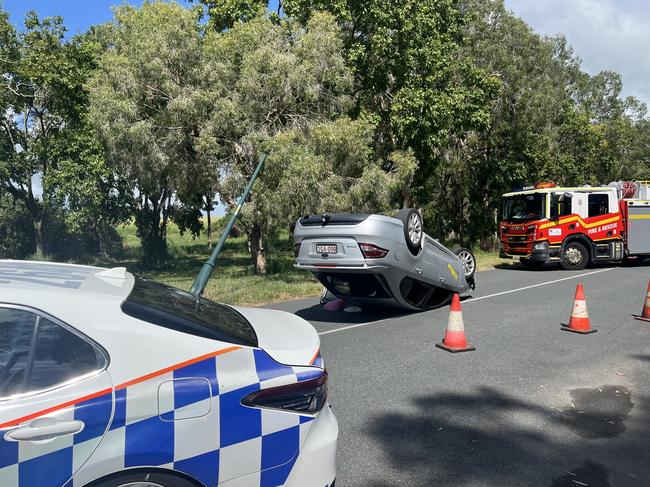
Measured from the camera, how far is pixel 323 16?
1620 cm

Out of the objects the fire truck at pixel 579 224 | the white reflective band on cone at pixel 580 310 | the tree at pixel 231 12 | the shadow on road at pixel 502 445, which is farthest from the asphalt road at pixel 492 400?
the tree at pixel 231 12

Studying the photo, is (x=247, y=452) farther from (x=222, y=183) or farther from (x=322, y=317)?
(x=222, y=183)

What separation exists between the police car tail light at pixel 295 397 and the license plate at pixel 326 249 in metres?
4.99

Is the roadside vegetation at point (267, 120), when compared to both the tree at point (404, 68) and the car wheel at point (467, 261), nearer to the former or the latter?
the tree at point (404, 68)

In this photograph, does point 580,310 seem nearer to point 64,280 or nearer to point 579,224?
point 64,280

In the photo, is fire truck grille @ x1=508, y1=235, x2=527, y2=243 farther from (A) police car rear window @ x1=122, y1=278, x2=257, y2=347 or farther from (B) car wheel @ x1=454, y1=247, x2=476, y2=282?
(A) police car rear window @ x1=122, y1=278, x2=257, y2=347

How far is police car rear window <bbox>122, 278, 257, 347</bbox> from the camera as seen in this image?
273cm

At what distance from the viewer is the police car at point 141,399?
2.26m

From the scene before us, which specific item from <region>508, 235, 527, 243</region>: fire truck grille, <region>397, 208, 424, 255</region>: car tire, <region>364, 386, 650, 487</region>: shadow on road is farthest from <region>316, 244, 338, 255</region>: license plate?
<region>508, 235, 527, 243</region>: fire truck grille

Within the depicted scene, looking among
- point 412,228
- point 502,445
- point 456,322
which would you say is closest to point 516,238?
point 412,228

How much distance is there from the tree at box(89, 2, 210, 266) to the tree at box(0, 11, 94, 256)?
4849 mm

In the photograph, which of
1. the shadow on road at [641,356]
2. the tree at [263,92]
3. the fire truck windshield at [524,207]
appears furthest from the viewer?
the fire truck windshield at [524,207]

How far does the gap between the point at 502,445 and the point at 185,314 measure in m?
2.61

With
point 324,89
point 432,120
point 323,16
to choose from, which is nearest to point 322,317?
point 324,89
